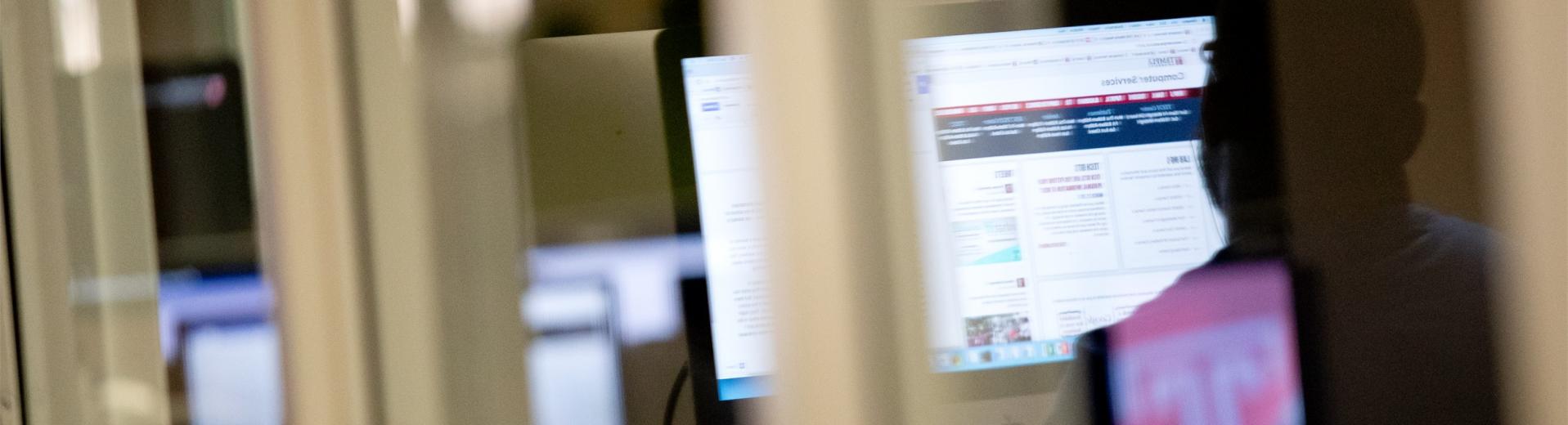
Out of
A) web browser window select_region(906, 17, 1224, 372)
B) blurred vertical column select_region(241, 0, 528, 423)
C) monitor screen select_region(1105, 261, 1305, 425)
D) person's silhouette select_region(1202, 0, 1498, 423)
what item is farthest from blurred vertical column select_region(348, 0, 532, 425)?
person's silhouette select_region(1202, 0, 1498, 423)

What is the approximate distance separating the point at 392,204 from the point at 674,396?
332 mm

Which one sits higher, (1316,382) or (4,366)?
(4,366)

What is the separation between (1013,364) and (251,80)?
0.78m

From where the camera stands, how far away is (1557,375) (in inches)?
39.8

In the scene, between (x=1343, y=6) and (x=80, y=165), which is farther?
(x=1343, y=6)

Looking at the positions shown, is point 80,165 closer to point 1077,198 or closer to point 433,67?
point 433,67

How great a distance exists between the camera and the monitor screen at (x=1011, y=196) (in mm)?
857

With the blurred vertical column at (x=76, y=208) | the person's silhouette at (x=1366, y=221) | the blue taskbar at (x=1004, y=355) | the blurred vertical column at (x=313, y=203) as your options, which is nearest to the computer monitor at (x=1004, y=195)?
the blue taskbar at (x=1004, y=355)

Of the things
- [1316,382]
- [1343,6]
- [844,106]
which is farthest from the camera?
[1343,6]

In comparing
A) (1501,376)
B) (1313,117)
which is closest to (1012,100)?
(1313,117)

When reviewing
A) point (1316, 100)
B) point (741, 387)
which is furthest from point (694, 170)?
point (1316, 100)

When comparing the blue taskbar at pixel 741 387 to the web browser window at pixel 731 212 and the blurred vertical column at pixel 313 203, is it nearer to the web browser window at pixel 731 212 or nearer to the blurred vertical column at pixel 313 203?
the web browser window at pixel 731 212

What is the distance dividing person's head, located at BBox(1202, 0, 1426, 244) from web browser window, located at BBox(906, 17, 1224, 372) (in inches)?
4.1

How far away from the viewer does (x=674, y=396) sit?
93 cm
